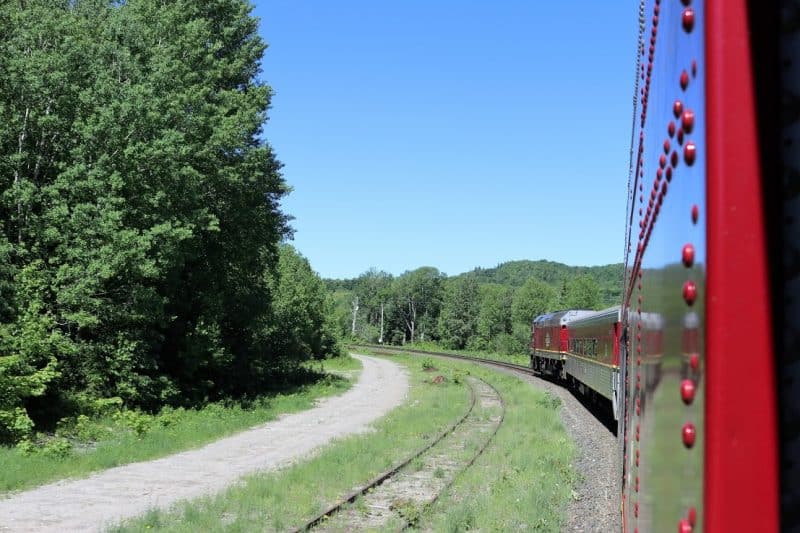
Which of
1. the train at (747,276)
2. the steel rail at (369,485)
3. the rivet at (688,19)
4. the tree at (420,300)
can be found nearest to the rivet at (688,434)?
the train at (747,276)

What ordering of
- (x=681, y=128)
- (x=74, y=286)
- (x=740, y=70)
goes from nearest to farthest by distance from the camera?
(x=740, y=70) → (x=681, y=128) → (x=74, y=286)

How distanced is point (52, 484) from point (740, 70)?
12930 millimetres

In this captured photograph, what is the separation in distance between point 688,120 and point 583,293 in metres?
107

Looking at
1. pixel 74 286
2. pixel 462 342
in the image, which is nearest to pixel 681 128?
pixel 74 286

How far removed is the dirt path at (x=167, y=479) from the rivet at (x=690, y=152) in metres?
9.61

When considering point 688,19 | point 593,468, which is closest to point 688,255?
point 688,19

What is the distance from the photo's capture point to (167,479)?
41.0 ft

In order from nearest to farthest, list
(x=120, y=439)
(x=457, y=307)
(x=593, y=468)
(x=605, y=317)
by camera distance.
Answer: (x=593, y=468) → (x=120, y=439) → (x=605, y=317) → (x=457, y=307)

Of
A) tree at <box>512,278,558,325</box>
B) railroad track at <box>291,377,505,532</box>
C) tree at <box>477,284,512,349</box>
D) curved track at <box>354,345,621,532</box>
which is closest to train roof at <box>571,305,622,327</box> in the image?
curved track at <box>354,345,621,532</box>

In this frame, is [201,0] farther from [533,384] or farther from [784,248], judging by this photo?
[784,248]

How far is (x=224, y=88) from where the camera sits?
88.3 feet

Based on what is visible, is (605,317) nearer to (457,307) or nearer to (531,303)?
(531,303)

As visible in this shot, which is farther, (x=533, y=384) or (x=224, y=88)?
(x=533, y=384)

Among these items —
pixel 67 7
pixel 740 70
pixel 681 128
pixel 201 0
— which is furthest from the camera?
pixel 201 0
